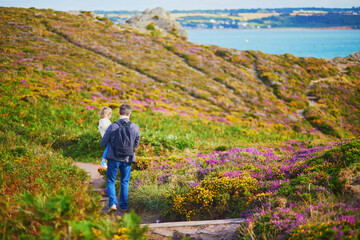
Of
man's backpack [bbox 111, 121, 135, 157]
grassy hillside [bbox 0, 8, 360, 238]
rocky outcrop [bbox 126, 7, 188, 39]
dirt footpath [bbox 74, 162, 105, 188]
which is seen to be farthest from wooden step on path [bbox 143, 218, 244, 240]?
rocky outcrop [bbox 126, 7, 188, 39]

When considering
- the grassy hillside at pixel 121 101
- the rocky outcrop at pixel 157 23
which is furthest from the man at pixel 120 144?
the rocky outcrop at pixel 157 23

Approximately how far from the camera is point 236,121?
941 inches

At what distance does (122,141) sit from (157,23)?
68.4 meters

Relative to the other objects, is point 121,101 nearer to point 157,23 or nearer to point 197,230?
point 197,230

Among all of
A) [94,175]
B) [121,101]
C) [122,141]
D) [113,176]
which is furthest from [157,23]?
[113,176]

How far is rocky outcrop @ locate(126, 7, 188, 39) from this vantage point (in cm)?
6275

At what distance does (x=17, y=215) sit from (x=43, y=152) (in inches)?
254

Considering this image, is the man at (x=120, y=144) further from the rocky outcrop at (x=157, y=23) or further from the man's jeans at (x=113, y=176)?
the rocky outcrop at (x=157, y=23)

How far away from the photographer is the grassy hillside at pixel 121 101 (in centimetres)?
552

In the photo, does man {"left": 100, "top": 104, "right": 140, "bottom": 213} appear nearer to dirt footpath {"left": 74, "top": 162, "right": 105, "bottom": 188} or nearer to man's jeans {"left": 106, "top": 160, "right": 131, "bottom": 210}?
man's jeans {"left": 106, "top": 160, "right": 131, "bottom": 210}

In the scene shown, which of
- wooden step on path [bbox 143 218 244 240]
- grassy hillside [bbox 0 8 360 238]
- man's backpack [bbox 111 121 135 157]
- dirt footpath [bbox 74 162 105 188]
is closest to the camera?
wooden step on path [bbox 143 218 244 240]

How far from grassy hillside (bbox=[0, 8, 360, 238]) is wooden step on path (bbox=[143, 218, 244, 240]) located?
0.98 m

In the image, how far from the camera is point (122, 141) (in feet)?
19.5

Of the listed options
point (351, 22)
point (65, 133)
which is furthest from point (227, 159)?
point (351, 22)
